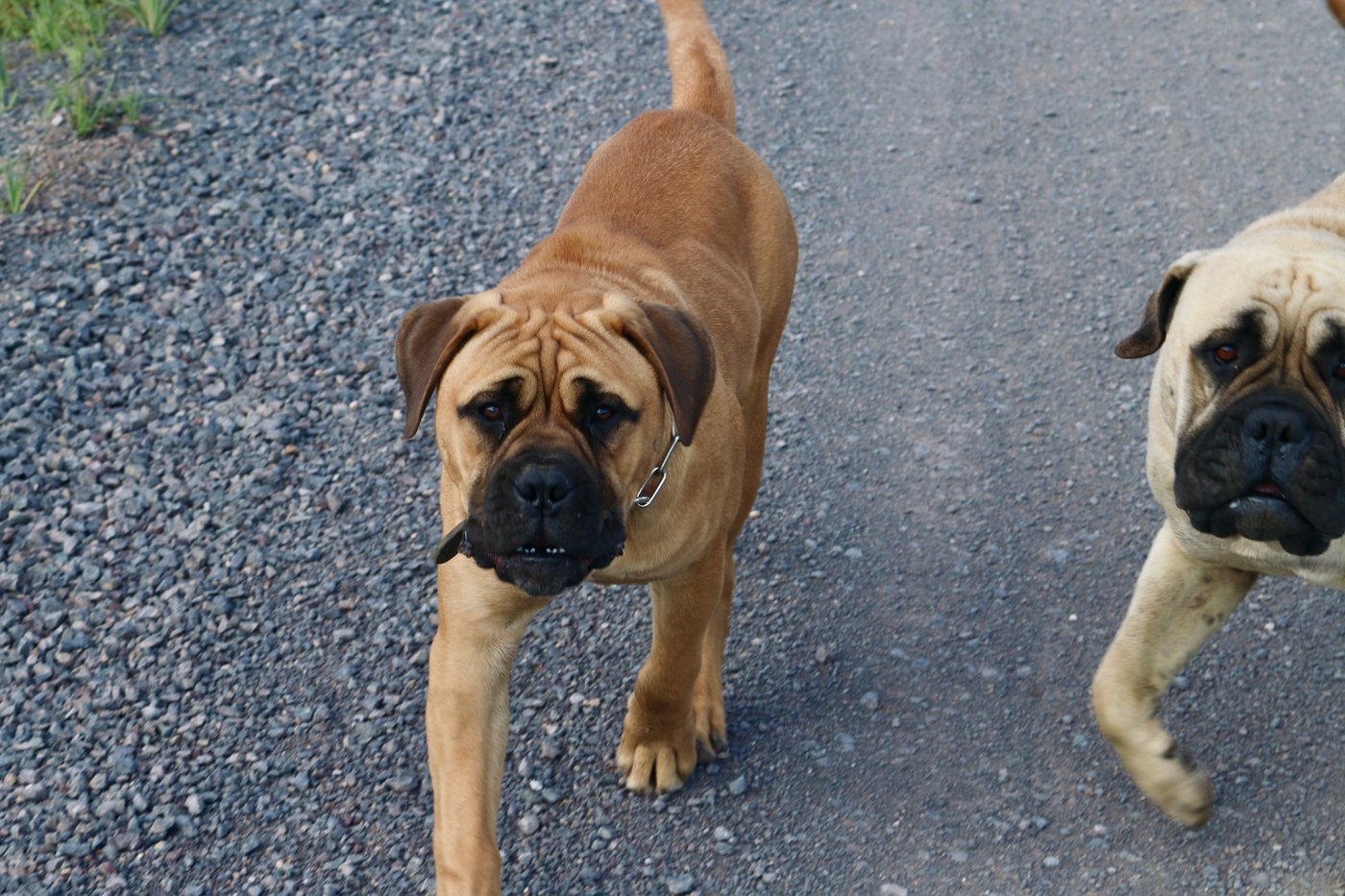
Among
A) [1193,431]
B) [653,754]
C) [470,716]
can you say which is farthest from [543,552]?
[1193,431]

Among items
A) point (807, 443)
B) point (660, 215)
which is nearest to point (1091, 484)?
point (807, 443)

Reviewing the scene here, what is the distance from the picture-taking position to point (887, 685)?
4.51 m

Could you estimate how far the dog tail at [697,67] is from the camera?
5.01m

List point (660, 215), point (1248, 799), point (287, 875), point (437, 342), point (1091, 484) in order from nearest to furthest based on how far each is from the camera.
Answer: point (437, 342)
point (287, 875)
point (1248, 799)
point (660, 215)
point (1091, 484)

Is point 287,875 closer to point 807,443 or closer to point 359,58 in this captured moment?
point 807,443

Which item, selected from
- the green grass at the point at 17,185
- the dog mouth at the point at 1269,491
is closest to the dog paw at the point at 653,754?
the dog mouth at the point at 1269,491

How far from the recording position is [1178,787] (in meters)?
3.83

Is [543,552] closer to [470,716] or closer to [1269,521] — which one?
[470,716]

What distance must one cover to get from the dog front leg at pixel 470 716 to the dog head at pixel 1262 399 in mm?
1777

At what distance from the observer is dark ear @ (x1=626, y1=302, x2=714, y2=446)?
338 centimetres

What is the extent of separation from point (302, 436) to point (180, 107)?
257 cm

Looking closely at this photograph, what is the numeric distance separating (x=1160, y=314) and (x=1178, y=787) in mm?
1325

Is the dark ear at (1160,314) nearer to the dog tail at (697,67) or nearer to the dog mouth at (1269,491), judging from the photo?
the dog mouth at (1269,491)

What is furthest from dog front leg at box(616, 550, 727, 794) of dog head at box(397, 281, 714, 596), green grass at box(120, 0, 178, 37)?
green grass at box(120, 0, 178, 37)
